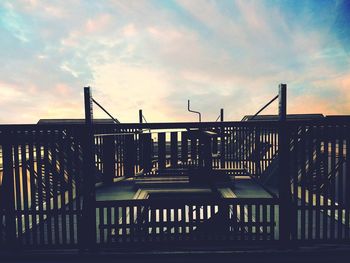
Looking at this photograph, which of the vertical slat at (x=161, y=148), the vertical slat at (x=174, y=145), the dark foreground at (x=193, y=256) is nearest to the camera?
the dark foreground at (x=193, y=256)

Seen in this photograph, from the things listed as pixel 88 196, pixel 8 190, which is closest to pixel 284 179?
pixel 88 196

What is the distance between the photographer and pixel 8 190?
4199 mm

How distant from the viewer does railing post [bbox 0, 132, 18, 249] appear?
4160 mm

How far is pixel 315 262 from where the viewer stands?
401 cm

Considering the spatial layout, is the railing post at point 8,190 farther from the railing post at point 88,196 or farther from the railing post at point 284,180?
the railing post at point 284,180

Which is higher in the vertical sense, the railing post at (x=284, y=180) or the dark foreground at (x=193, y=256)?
the railing post at (x=284, y=180)

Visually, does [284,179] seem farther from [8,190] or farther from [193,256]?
Answer: [8,190]

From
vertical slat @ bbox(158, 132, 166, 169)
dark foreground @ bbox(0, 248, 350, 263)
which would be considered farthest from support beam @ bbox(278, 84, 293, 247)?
vertical slat @ bbox(158, 132, 166, 169)

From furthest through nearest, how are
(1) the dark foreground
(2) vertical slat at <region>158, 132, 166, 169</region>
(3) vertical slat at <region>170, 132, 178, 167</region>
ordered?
(3) vertical slat at <region>170, 132, 178, 167</region>, (2) vertical slat at <region>158, 132, 166, 169</region>, (1) the dark foreground

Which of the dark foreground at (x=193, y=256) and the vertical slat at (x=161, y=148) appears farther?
the vertical slat at (x=161, y=148)

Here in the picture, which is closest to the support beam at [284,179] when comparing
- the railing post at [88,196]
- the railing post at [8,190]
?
the railing post at [88,196]

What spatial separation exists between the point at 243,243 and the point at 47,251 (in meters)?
3.57

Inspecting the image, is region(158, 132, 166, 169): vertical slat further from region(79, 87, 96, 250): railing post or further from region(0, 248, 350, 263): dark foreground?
region(0, 248, 350, 263): dark foreground

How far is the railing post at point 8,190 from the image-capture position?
13.6ft
